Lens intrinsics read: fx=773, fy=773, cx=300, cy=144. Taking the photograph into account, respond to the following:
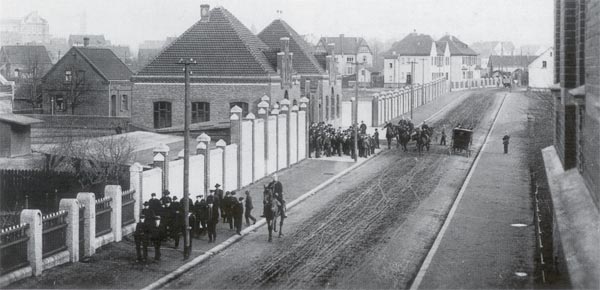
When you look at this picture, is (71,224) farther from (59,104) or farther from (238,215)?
(59,104)

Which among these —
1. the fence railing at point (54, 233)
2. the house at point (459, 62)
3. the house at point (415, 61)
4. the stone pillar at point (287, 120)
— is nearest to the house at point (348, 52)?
the house at point (459, 62)

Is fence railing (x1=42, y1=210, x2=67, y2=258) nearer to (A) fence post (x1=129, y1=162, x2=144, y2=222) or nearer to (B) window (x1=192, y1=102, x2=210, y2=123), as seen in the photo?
(A) fence post (x1=129, y1=162, x2=144, y2=222)

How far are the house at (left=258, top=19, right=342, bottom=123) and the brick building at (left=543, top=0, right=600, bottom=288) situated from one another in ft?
94.2

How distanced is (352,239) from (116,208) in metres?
6.73

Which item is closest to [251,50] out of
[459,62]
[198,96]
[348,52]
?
[198,96]

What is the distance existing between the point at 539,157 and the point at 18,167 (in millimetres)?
27365

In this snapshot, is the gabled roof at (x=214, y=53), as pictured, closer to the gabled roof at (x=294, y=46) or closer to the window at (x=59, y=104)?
the gabled roof at (x=294, y=46)

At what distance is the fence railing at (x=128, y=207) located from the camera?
22.2 metres

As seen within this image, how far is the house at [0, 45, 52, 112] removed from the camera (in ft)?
239

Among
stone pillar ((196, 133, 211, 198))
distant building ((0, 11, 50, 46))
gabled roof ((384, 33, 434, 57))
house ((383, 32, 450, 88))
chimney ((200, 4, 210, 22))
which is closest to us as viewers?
stone pillar ((196, 133, 211, 198))

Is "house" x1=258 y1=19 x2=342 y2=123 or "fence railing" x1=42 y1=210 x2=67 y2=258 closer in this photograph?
"fence railing" x1=42 y1=210 x2=67 y2=258

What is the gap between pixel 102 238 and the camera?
2094cm

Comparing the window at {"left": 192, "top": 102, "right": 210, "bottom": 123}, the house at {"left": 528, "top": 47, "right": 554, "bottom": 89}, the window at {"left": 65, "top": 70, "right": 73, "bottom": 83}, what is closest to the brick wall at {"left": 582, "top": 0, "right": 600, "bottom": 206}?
the window at {"left": 192, "top": 102, "right": 210, "bottom": 123}

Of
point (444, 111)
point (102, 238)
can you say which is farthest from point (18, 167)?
point (444, 111)
